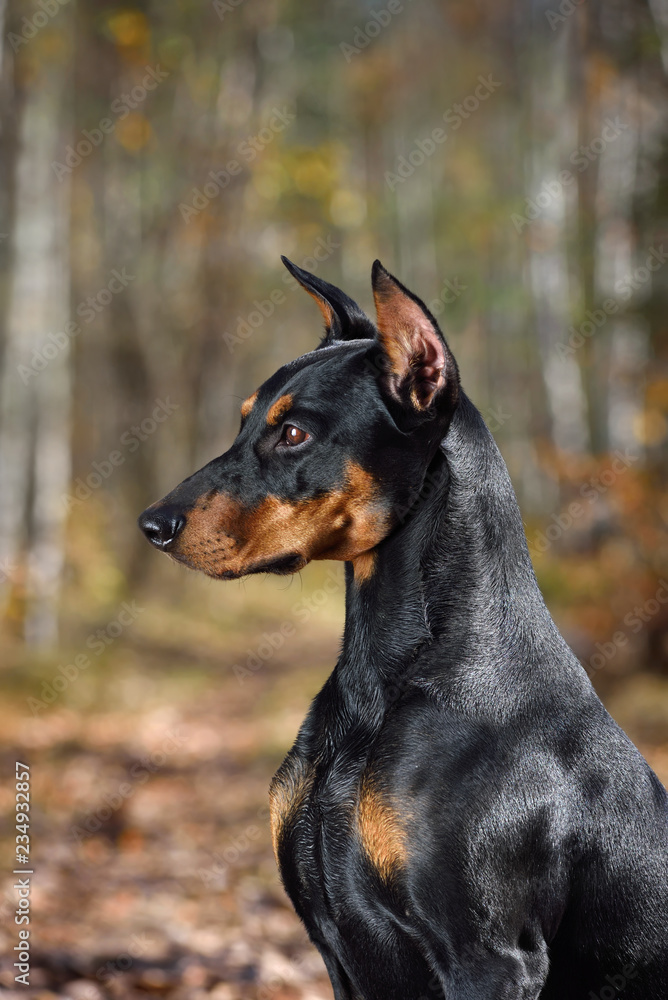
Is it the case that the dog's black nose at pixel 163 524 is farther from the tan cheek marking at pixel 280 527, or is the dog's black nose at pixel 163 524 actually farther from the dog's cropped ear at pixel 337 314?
the dog's cropped ear at pixel 337 314

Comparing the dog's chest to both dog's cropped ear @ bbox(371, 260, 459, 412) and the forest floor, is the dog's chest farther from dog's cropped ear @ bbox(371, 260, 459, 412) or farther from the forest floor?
the forest floor

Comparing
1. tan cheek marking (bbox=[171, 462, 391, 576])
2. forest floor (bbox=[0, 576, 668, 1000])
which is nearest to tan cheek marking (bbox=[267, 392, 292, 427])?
tan cheek marking (bbox=[171, 462, 391, 576])

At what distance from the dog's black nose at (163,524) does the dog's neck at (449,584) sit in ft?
1.98

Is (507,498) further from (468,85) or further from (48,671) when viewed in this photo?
(468,85)

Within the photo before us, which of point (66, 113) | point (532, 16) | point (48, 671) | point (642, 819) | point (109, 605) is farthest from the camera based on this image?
point (532, 16)

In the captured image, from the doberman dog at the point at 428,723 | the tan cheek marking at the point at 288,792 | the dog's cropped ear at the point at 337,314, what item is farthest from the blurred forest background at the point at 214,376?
the dog's cropped ear at the point at 337,314

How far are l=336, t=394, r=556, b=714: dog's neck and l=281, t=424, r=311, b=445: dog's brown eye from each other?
15.4 inches

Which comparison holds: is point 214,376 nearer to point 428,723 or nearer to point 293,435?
point 293,435

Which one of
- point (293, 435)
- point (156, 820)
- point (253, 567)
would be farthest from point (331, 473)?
point (156, 820)

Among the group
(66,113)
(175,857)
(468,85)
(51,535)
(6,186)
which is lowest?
(175,857)

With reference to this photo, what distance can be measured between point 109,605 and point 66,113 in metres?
6.91

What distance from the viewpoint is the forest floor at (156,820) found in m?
4.57

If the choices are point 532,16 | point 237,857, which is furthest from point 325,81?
point 237,857

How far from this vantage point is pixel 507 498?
2744 mm
